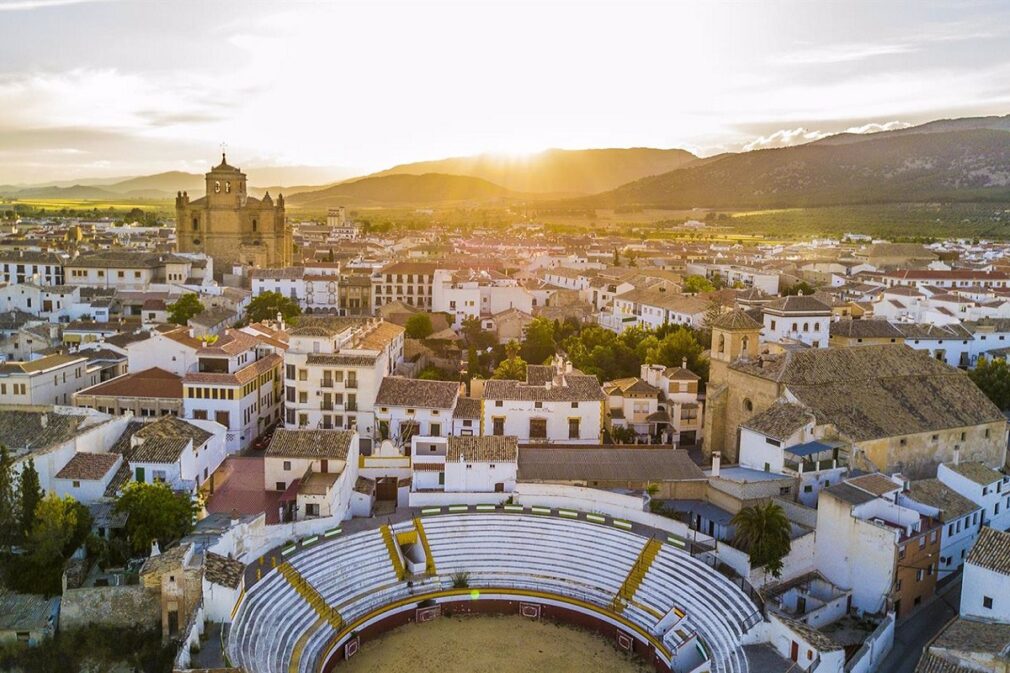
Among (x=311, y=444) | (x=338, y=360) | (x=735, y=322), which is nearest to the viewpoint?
(x=311, y=444)

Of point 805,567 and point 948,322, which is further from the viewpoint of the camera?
point 948,322

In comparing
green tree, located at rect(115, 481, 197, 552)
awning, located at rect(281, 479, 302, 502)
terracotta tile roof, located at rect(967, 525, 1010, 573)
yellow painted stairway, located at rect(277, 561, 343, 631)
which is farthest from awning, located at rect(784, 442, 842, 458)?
green tree, located at rect(115, 481, 197, 552)

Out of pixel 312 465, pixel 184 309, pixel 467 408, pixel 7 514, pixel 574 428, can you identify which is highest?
→ pixel 184 309

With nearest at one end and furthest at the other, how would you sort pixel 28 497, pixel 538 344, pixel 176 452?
pixel 28 497 → pixel 176 452 → pixel 538 344

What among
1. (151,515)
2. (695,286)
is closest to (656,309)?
(695,286)

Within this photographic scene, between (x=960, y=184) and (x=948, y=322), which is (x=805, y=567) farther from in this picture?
(x=960, y=184)

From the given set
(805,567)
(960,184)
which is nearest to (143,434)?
(805,567)

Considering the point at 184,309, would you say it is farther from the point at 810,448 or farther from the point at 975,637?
the point at 975,637
